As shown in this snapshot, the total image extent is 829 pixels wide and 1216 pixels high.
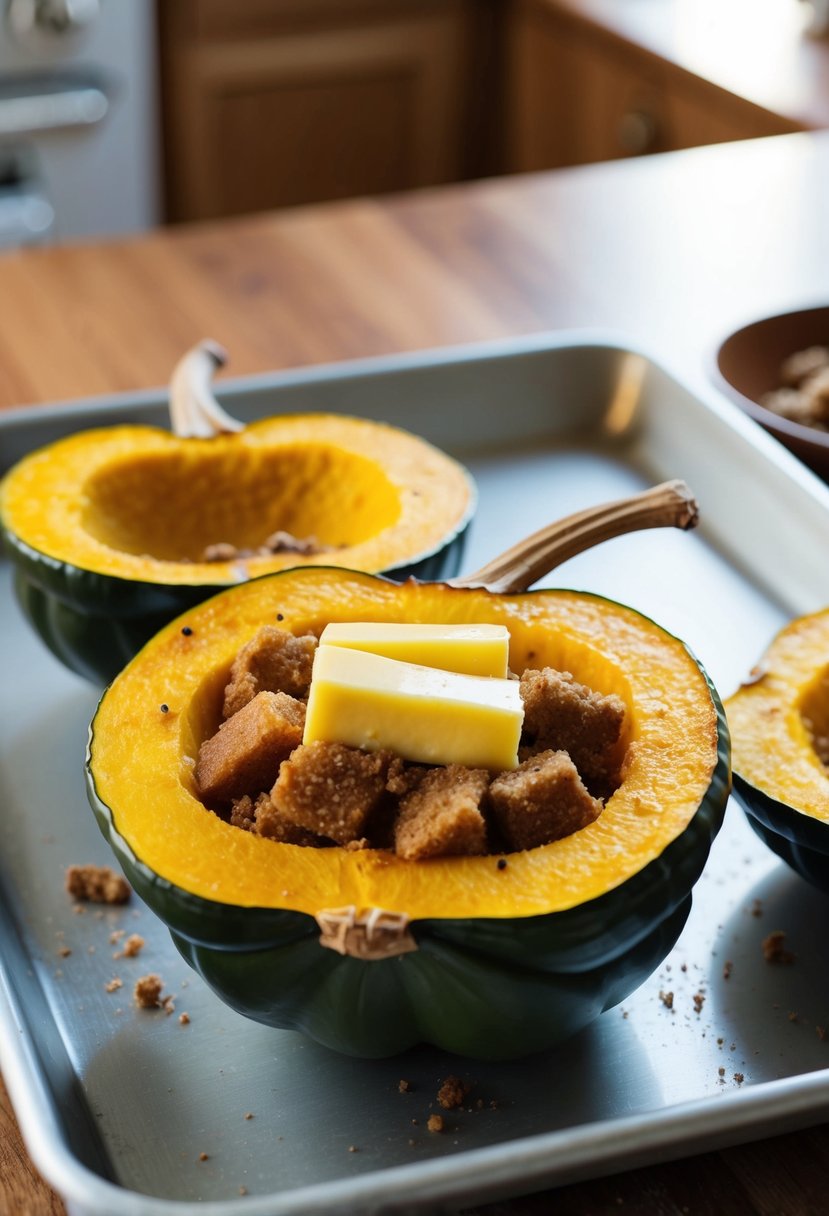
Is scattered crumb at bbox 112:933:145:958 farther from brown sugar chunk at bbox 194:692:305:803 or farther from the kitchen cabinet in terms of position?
the kitchen cabinet

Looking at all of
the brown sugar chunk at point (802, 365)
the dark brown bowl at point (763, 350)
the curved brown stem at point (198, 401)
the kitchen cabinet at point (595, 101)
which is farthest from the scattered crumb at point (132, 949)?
the kitchen cabinet at point (595, 101)

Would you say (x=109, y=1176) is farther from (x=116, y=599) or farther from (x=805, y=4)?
(x=805, y=4)

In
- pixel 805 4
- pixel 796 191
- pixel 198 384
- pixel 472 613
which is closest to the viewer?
pixel 472 613

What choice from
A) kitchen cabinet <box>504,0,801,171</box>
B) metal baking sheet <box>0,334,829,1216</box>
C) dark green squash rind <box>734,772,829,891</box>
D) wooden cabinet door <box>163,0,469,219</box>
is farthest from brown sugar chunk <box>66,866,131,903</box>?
wooden cabinet door <box>163,0,469,219</box>

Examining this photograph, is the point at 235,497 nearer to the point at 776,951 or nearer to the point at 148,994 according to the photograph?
the point at 148,994

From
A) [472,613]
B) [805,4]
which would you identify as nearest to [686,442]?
[472,613]

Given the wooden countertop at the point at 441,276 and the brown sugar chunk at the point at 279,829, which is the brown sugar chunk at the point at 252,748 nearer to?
the brown sugar chunk at the point at 279,829
